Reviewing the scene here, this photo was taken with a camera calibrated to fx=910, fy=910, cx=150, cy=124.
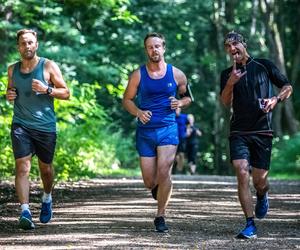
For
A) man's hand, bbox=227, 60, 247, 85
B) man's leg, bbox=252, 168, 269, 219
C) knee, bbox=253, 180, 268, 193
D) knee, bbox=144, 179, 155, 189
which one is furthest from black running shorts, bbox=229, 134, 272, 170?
knee, bbox=144, 179, 155, 189

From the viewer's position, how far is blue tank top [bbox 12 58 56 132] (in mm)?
10695

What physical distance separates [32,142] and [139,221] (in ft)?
5.45

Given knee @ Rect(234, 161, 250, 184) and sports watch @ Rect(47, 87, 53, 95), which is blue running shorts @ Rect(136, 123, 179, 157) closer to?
knee @ Rect(234, 161, 250, 184)

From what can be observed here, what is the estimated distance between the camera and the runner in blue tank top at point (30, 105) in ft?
35.0

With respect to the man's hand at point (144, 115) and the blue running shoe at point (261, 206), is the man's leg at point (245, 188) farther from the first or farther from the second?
the blue running shoe at point (261, 206)

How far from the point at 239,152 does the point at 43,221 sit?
2603mm

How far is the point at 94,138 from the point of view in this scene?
25.2 metres

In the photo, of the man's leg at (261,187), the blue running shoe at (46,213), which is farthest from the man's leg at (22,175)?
the man's leg at (261,187)

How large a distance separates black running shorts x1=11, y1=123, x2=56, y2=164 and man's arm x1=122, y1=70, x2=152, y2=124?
1.04 metres

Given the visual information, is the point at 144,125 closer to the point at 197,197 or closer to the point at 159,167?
the point at 159,167

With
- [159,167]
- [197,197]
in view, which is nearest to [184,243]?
[159,167]

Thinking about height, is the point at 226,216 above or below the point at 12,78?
below

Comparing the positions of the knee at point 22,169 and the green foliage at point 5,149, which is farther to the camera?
the green foliage at point 5,149

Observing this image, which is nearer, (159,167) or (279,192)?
(159,167)
